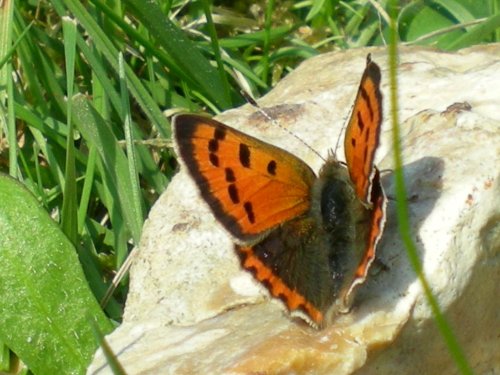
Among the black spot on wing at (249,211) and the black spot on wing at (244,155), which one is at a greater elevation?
the black spot on wing at (244,155)

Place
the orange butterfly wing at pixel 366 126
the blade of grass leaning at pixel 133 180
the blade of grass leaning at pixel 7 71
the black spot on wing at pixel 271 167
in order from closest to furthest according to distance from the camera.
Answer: the orange butterfly wing at pixel 366 126
the black spot on wing at pixel 271 167
the blade of grass leaning at pixel 133 180
the blade of grass leaning at pixel 7 71

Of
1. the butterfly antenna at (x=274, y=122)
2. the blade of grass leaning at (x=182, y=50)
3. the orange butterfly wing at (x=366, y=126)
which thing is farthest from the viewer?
the blade of grass leaning at (x=182, y=50)

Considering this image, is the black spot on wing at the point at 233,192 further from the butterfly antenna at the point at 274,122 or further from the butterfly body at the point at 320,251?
the butterfly antenna at the point at 274,122

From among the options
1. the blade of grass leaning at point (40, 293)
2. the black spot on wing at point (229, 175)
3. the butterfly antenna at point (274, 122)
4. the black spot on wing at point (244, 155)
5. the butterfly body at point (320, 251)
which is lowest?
the blade of grass leaning at point (40, 293)

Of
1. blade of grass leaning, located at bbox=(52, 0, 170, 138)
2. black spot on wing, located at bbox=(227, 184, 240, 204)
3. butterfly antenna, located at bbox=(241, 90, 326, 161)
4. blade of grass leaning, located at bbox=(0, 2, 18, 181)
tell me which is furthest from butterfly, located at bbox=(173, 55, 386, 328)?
Result: blade of grass leaning, located at bbox=(0, 2, 18, 181)

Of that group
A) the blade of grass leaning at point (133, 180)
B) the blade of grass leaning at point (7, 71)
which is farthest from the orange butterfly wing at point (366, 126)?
the blade of grass leaning at point (7, 71)

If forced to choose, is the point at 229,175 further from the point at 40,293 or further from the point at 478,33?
the point at 478,33

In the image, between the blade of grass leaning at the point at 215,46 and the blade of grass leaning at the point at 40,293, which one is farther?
the blade of grass leaning at the point at 215,46

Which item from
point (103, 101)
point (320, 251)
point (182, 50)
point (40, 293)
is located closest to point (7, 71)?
point (103, 101)

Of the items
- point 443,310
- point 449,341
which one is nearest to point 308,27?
point 443,310
